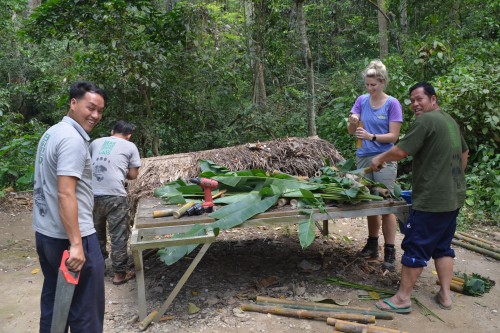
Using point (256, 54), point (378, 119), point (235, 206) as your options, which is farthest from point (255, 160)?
point (256, 54)

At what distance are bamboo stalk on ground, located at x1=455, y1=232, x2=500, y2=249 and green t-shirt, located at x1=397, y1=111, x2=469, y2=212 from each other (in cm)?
208

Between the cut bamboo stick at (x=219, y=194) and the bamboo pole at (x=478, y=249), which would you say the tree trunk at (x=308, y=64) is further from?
the cut bamboo stick at (x=219, y=194)

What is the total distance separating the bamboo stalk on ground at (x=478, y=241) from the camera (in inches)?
201

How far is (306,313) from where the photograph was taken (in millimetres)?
3551

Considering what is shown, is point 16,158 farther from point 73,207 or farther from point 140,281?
point 73,207

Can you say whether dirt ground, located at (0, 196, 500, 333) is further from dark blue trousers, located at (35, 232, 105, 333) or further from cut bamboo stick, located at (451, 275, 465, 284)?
dark blue trousers, located at (35, 232, 105, 333)

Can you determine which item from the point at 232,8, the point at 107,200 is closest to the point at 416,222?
the point at 107,200

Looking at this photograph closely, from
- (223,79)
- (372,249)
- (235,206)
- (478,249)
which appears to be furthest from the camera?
(223,79)

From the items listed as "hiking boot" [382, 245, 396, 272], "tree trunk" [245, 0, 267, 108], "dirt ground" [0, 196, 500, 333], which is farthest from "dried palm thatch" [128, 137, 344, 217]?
"tree trunk" [245, 0, 267, 108]

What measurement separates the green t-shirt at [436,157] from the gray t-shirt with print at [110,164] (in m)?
2.70

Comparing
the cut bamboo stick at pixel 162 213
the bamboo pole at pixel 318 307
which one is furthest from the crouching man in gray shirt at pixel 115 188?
the bamboo pole at pixel 318 307

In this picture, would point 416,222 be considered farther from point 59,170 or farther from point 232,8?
point 232,8

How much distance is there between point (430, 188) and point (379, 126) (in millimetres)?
971

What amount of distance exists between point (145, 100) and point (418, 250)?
6048 millimetres
